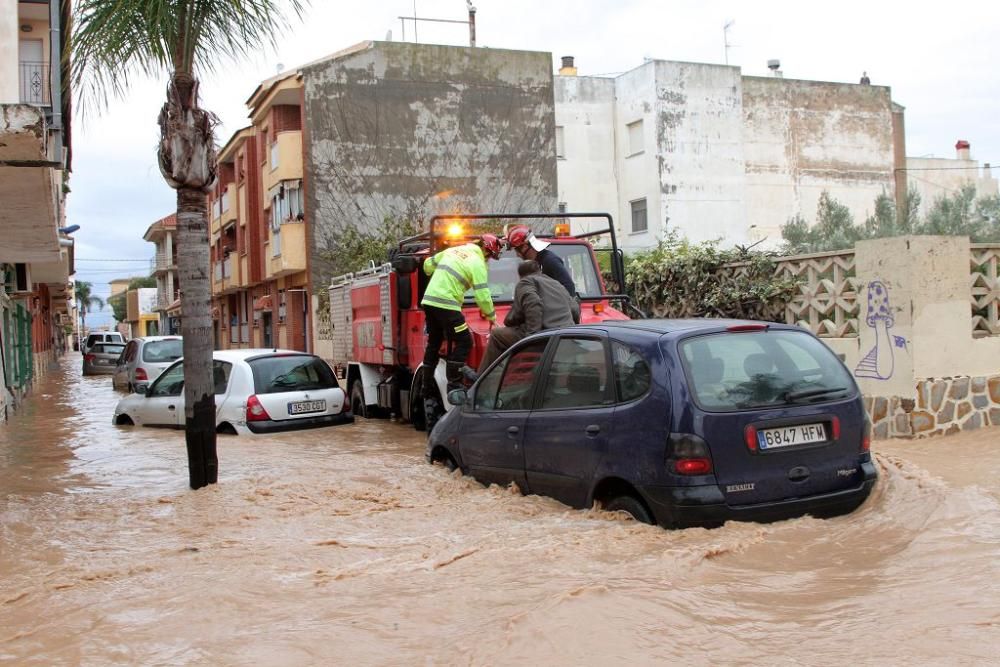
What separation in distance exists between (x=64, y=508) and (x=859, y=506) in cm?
617

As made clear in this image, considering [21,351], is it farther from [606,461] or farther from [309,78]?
[606,461]

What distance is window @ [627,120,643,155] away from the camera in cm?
3538

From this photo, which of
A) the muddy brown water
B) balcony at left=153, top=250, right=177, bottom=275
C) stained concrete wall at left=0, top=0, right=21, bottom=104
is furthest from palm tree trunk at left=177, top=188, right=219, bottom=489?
balcony at left=153, top=250, right=177, bottom=275

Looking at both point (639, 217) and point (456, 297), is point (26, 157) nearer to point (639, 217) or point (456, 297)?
point (456, 297)

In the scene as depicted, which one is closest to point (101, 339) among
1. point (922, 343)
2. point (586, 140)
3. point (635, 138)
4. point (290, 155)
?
point (290, 155)

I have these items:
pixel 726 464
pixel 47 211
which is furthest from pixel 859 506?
pixel 47 211

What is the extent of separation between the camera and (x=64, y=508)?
26.6 feet

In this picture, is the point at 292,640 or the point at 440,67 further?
the point at 440,67

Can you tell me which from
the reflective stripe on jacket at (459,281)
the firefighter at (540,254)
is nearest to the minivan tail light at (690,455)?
the firefighter at (540,254)

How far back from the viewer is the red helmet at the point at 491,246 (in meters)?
11.1

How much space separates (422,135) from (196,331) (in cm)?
2345

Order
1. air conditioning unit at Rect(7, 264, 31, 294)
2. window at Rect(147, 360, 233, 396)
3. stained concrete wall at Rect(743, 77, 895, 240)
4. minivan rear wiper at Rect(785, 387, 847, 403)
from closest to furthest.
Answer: minivan rear wiper at Rect(785, 387, 847, 403) → window at Rect(147, 360, 233, 396) → air conditioning unit at Rect(7, 264, 31, 294) → stained concrete wall at Rect(743, 77, 895, 240)

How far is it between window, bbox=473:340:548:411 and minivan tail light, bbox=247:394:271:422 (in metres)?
5.07

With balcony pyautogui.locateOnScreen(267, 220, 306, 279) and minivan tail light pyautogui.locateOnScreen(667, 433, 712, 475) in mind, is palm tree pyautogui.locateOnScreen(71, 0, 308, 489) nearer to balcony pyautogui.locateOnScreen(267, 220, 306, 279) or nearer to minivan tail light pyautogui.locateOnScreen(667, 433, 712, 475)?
minivan tail light pyautogui.locateOnScreen(667, 433, 712, 475)
